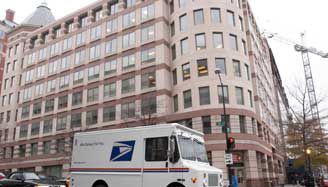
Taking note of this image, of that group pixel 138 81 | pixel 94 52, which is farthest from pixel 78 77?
pixel 138 81

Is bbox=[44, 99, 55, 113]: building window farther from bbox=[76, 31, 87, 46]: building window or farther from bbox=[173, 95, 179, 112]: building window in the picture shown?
bbox=[173, 95, 179, 112]: building window

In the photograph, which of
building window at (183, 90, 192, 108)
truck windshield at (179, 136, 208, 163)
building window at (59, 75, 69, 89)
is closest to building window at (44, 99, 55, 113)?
building window at (59, 75, 69, 89)

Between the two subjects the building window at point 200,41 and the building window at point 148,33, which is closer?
the building window at point 200,41

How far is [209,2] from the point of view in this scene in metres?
35.1

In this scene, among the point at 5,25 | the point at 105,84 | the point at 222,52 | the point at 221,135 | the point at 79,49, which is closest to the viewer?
the point at 221,135

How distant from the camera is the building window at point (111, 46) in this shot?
137 feet

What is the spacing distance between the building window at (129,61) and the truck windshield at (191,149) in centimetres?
2636

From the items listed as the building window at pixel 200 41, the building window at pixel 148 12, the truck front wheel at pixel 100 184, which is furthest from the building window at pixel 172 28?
the truck front wheel at pixel 100 184

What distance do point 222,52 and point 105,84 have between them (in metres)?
17.3

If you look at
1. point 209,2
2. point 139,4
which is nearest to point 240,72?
point 209,2

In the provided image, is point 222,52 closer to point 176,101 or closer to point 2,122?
point 176,101

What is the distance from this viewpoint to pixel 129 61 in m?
39.2

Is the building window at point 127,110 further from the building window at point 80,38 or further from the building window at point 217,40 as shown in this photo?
the building window at point 80,38

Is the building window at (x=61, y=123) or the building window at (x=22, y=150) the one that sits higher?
the building window at (x=61, y=123)
